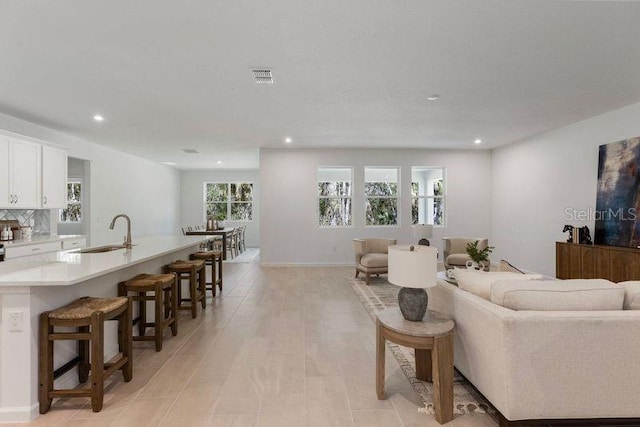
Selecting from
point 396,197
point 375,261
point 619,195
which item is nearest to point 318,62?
point 375,261

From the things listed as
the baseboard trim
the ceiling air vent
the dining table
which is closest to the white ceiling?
the ceiling air vent

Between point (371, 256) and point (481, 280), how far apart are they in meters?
3.73

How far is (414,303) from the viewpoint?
2.16 meters

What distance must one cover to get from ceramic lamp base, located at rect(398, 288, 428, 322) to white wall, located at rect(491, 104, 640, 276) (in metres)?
4.70

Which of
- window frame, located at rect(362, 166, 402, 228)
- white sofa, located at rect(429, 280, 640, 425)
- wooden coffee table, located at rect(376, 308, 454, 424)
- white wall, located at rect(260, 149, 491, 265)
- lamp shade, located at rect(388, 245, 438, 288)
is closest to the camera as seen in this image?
white sofa, located at rect(429, 280, 640, 425)

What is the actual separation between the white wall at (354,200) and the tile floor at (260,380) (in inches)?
137

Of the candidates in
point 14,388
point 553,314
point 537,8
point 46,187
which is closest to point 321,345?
point 553,314

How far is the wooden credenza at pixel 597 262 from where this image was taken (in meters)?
4.18

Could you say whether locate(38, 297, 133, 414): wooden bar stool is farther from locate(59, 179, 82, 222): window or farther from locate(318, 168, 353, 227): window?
locate(59, 179, 82, 222): window

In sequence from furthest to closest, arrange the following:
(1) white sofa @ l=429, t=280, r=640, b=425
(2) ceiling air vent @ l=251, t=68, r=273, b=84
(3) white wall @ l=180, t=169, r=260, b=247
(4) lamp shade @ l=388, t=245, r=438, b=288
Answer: (3) white wall @ l=180, t=169, r=260, b=247 → (2) ceiling air vent @ l=251, t=68, r=273, b=84 → (4) lamp shade @ l=388, t=245, r=438, b=288 → (1) white sofa @ l=429, t=280, r=640, b=425

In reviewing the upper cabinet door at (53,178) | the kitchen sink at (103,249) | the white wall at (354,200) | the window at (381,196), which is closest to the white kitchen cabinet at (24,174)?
the upper cabinet door at (53,178)

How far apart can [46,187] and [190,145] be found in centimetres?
282

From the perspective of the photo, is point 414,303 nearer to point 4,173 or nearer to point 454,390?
point 454,390

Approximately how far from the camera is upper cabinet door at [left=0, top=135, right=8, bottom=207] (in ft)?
14.4
